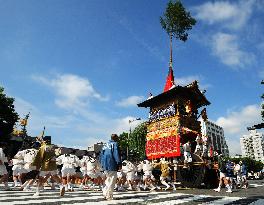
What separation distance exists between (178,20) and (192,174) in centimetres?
1802

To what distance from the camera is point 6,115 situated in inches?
1380

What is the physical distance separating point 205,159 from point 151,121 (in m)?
8.74

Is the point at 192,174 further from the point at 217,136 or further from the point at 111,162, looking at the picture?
the point at 217,136

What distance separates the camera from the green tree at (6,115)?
1348 inches

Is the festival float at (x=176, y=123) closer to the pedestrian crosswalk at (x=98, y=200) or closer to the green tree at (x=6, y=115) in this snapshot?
the pedestrian crosswalk at (x=98, y=200)

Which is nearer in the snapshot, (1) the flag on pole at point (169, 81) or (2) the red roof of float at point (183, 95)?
(2) the red roof of float at point (183, 95)

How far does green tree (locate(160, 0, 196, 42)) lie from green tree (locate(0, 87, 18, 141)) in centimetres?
2195

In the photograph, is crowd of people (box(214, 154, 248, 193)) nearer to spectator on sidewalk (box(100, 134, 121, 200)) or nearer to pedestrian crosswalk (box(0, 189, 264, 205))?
pedestrian crosswalk (box(0, 189, 264, 205))

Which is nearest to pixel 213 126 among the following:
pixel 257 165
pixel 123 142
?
pixel 257 165

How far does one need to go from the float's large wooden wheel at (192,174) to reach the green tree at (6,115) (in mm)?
24398

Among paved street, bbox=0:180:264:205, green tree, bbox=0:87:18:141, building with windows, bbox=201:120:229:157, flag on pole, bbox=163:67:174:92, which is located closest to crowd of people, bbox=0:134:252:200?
paved street, bbox=0:180:264:205

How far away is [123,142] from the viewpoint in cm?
7006

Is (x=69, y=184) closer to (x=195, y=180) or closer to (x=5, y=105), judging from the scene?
(x=195, y=180)

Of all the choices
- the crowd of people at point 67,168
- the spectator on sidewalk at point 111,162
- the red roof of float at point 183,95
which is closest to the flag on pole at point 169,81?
the red roof of float at point 183,95
